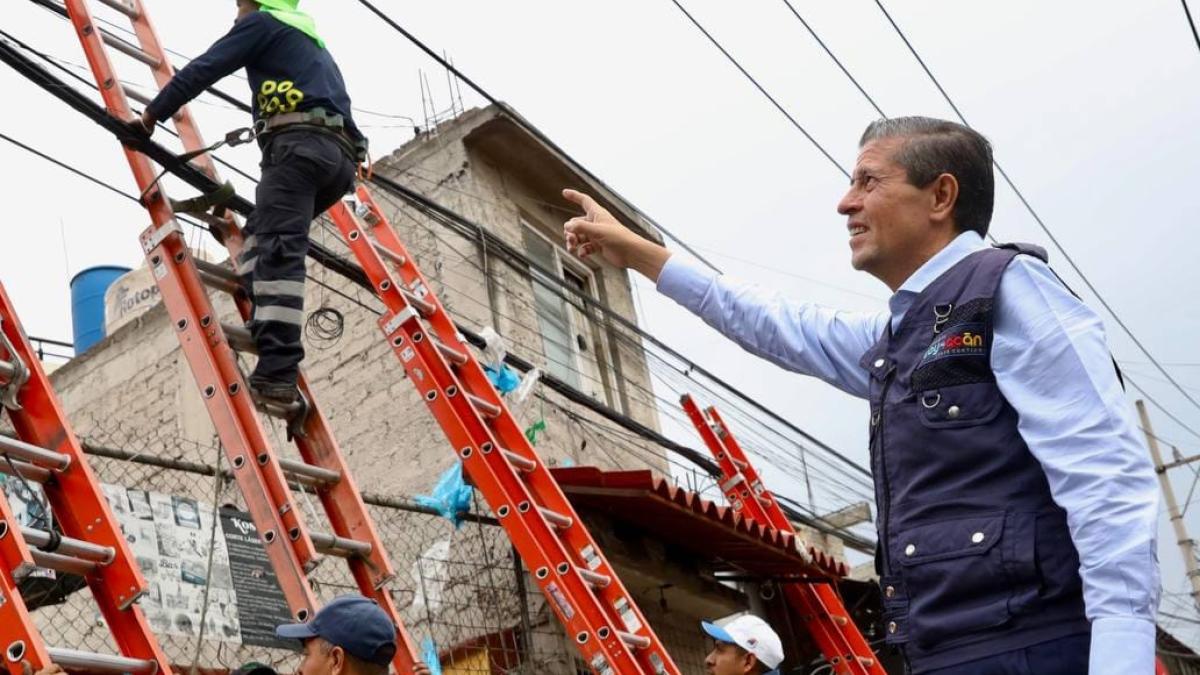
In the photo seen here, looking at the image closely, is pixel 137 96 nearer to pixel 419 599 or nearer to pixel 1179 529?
pixel 419 599

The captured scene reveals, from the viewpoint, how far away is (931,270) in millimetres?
2686

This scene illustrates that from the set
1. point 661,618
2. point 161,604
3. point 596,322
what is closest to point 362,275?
point 161,604

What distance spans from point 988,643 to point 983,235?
0.85 m

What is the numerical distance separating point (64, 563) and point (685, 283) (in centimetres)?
232

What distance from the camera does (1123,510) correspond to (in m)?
2.22

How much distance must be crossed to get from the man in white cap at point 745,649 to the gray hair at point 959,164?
4178 mm

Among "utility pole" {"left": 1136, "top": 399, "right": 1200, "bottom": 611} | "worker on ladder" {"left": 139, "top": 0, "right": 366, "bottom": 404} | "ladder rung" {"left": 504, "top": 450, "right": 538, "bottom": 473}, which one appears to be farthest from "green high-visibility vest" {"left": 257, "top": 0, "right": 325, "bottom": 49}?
"utility pole" {"left": 1136, "top": 399, "right": 1200, "bottom": 611}

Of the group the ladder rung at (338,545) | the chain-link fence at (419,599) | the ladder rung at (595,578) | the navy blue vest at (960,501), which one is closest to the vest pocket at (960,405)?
the navy blue vest at (960,501)

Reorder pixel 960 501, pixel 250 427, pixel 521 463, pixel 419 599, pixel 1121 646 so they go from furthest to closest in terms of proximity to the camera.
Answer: pixel 419 599 → pixel 521 463 → pixel 250 427 → pixel 960 501 → pixel 1121 646

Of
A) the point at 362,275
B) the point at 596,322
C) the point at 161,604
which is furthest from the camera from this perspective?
the point at 596,322

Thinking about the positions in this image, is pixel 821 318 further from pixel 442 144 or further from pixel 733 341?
pixel 442 144

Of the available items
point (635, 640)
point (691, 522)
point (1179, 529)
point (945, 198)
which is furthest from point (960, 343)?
point (1179, 529)

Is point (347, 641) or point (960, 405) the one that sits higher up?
point (347, 641)

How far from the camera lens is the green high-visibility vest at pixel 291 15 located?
20.5 ft
